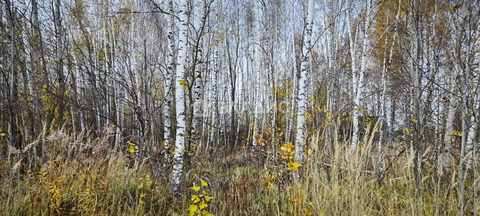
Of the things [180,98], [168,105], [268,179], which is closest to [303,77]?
[268,179]

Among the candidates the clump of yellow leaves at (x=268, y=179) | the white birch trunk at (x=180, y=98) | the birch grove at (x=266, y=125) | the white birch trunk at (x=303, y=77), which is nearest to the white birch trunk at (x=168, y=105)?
the birch grove at (x=266, y=125)

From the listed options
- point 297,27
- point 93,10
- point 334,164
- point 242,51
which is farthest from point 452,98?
point 93,10

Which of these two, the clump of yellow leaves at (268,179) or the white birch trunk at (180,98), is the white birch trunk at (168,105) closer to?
the white birch trunk at (180,98)

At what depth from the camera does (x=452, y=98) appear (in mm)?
3271

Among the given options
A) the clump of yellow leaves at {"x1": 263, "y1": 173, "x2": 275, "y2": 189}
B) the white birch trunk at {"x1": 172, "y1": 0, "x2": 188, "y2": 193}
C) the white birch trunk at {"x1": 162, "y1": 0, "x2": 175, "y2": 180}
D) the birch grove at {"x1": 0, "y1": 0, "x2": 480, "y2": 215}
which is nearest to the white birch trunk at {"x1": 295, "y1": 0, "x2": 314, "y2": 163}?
the birch grove at {"x1": 0, "y1": 0, "x2": 480, "y2": 215}

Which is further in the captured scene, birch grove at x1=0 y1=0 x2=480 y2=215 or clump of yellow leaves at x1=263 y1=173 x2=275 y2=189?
clump of yellow leaves at x1=263 y1=173 x2=275 y2=189

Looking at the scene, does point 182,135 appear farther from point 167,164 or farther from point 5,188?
point 5,188

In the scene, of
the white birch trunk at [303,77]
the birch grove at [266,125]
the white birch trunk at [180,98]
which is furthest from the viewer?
the white birch trunk at [303,77]

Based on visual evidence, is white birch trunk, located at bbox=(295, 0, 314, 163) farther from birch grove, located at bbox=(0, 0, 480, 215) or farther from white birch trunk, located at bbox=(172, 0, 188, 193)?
white birch trunk, located at bbox=(172, 0, 188, 193)

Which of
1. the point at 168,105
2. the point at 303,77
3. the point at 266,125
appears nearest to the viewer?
the point at 303,77

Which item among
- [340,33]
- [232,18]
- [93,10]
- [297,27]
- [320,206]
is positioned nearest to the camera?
[320,206]

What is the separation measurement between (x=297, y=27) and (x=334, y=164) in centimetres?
836

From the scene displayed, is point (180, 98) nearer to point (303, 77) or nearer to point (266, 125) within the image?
point (303, 77)

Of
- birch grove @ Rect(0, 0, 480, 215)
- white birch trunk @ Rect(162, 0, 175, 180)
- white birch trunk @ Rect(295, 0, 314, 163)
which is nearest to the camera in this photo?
birch grove @ Rect(0, 0, 480, 215)
